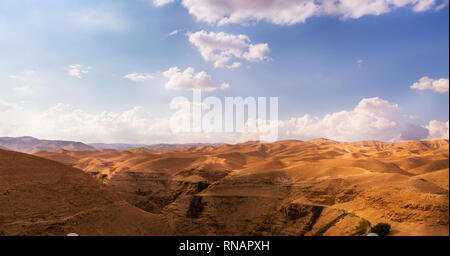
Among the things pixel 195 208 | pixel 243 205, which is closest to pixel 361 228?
pixel 243 205

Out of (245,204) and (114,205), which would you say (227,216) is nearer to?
(245,204)

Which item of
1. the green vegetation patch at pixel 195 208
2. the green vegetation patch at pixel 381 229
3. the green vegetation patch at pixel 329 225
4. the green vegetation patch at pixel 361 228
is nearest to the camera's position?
the green vegetation patch at pixel 381 229

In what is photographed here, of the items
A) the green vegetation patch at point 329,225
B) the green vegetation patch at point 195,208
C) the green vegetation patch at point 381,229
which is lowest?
the green vegetation patch at point 195,208

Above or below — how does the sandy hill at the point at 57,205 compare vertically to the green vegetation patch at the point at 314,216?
above

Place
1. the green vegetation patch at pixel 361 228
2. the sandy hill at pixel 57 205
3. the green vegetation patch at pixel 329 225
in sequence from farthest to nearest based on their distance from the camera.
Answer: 1. the green vegetation patch at pixel 329 225
2. the green vegetation patch at pixel 361 228
3. the sandy hill at pixel 57 205

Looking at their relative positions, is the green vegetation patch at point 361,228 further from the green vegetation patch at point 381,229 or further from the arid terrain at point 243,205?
the green vegetation patch at point 381,229

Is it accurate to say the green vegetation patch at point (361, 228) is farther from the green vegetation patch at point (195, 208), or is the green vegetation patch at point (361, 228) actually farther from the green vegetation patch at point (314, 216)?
the green vegetation patch at point (195, 208)

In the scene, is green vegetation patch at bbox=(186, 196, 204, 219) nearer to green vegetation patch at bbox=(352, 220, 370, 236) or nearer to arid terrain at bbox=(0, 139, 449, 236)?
arid terrain at bbox=(0, 139, 449, 236)

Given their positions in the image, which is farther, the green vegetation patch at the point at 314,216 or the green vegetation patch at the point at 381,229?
the green vegetation patch at the point at 314,216

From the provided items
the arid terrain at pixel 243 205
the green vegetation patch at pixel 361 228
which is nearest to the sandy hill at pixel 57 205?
the arid terrain at pixel 243 205

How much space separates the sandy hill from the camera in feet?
86.7

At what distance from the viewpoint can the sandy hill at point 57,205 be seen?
1040 inches
